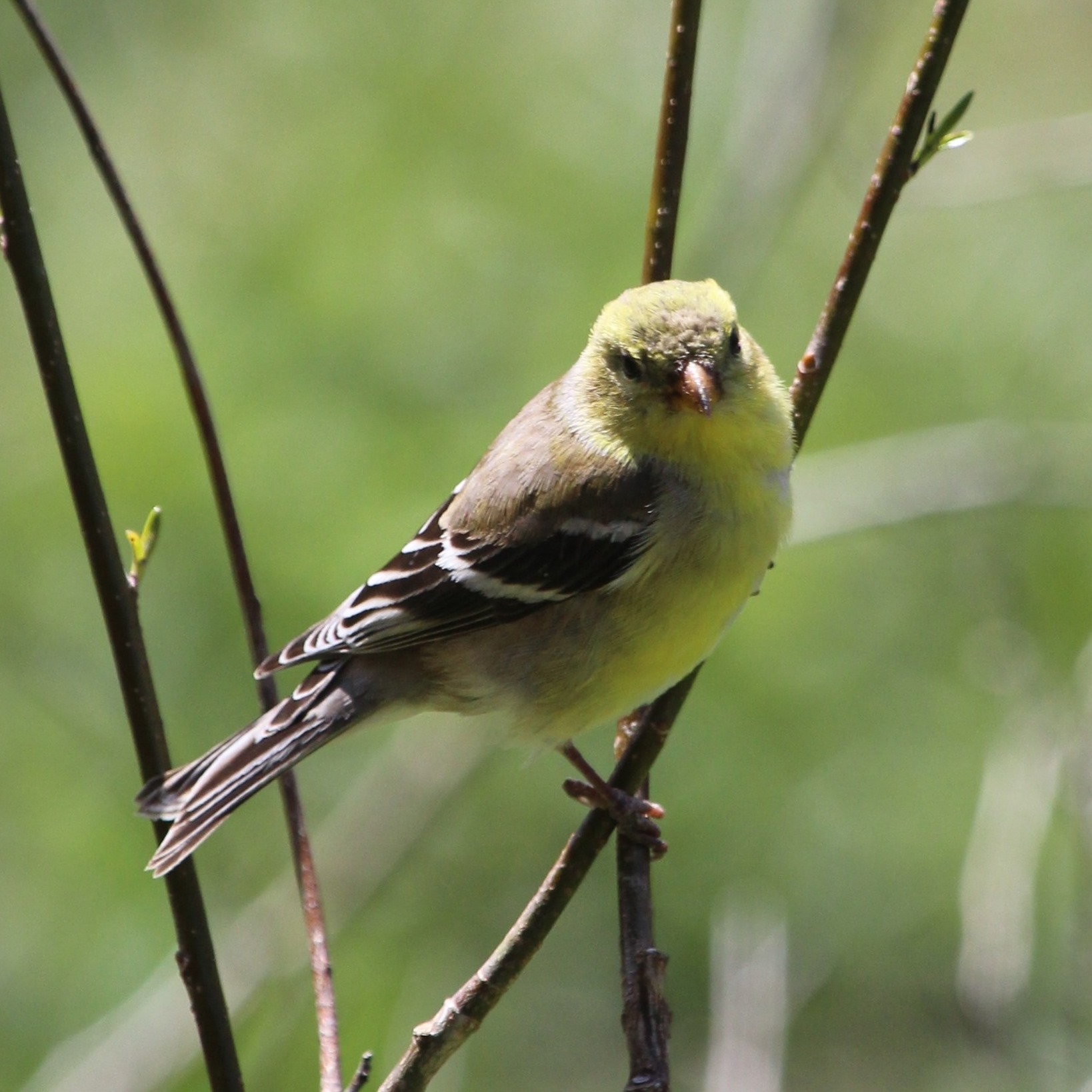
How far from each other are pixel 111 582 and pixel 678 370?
1326mm

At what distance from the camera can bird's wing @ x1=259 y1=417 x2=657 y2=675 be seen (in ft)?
10.1

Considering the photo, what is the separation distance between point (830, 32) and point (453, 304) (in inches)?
79.0

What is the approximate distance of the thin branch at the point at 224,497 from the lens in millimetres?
2152

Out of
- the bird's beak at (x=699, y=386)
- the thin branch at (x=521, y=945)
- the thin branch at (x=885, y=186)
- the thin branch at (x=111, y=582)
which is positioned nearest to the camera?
the thin branch at (x=111, y=582)

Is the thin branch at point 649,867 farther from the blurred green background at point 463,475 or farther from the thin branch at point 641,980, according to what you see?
the blurred green background at point 463,475

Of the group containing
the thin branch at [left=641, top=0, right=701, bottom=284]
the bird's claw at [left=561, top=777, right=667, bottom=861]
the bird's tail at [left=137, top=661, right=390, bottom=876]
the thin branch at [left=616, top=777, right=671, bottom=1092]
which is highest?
the thin branch at [left=641, top=0, right=701, bottom=284]

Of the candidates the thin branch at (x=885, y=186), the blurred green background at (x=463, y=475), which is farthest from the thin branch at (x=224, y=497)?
the thin branch at (x=885, y=186)

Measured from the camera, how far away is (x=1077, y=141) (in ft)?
15.1

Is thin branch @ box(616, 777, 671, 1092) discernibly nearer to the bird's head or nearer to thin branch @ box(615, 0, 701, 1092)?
thin branch @ box(615, 0, 701, 1092)

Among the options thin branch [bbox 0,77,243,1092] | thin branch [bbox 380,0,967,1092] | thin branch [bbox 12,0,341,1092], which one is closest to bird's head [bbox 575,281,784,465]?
thin branch [bbox 380,0,967,1092]

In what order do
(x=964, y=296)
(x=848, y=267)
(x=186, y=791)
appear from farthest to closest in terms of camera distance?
(x=964, y=296)
(x=186, y=791)
(x=848, y=267)

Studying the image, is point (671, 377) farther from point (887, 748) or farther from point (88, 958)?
point (88, 958)

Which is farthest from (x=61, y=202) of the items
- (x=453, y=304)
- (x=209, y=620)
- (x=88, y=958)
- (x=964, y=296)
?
(x=964, y=296)

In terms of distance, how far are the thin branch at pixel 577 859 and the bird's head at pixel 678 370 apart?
245 mm
